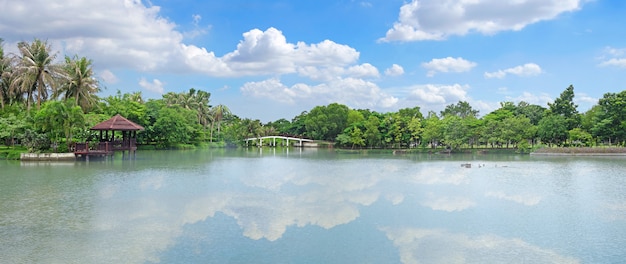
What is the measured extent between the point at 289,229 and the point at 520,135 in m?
39.0

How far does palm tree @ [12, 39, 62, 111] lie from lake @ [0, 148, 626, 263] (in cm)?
1593

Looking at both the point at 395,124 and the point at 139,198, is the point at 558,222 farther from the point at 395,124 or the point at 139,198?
the point at 395,124

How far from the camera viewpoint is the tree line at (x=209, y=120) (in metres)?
28.7

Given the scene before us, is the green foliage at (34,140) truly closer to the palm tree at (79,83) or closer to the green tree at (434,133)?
the palm tree at (79,83)

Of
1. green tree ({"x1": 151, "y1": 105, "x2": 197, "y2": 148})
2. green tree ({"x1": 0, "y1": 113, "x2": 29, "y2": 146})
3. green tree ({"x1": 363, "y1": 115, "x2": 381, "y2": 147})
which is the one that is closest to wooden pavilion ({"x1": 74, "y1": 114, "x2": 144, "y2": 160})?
green tree ({"x1": 0, "y1": 113, "x2": 29, "y2": 146})

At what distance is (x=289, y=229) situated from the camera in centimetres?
1007

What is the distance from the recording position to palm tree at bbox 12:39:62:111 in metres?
32.2

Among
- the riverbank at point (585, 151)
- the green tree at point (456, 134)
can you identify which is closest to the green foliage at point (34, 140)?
the green tree at point (456, 134)

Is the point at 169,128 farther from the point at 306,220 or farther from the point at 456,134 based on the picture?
the point at 306,220

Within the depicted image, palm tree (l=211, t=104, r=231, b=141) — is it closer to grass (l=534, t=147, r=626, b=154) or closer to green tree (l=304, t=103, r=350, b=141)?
green tree (l=304, t=103, r=350, b=141)

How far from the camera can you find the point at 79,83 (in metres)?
36.9

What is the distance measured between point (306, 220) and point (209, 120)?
2179 inches

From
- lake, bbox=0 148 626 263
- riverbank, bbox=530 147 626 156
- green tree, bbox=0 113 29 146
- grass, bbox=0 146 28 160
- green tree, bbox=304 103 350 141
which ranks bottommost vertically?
lake, bbox=0 148 626 263

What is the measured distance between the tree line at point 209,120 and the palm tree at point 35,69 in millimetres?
68
